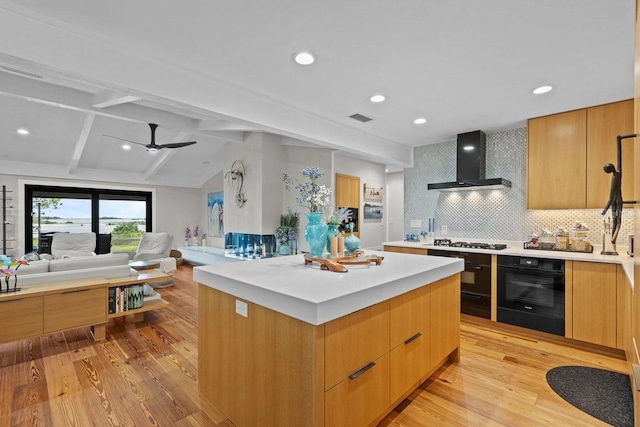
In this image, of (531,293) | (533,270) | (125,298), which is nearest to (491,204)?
(533,270)

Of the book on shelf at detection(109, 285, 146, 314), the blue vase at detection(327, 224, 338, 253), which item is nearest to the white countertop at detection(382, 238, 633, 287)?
the blue vase at detection(327, 224, 338, 253)

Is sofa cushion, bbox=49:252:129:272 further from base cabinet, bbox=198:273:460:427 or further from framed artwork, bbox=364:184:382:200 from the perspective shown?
framed artwork, bbox=364:184:382:200

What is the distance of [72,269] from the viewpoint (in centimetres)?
315

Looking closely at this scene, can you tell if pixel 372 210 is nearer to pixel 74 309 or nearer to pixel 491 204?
pixel 491 204

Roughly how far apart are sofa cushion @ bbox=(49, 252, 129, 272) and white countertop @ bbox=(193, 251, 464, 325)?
7.26 ft

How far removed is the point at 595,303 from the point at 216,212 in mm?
7918

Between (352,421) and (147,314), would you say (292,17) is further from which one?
(147,314)

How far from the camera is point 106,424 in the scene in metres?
1.79

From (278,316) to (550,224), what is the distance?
364 cm

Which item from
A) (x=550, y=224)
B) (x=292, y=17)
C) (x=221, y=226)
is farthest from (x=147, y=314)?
(x=550, y=224)

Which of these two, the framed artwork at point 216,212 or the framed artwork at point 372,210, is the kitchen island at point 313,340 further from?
the framed artwork at point 216,212

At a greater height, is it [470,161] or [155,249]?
[470,161]

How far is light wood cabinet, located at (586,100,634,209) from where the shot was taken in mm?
2912

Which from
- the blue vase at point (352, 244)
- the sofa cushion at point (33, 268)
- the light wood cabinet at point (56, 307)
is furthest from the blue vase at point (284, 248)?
the blue vase at point (352, 244)
